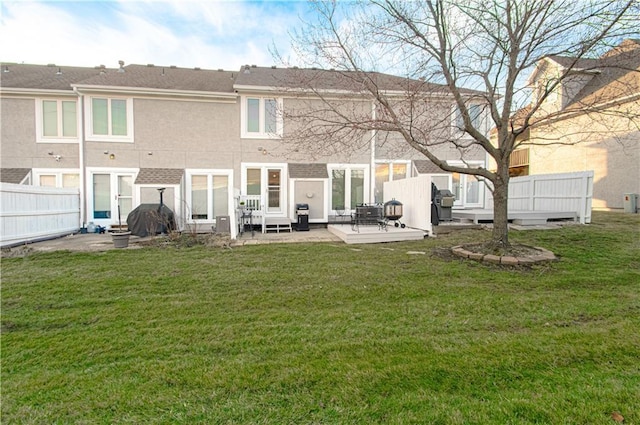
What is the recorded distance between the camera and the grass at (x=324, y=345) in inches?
80.3

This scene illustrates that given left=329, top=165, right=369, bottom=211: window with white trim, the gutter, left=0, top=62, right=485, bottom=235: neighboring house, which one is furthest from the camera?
left=329, top=165, right=369, bottom=211: window with white trim

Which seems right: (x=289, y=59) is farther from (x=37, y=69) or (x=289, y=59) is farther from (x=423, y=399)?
(x=37, y=69)

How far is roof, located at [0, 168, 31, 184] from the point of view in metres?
10.9

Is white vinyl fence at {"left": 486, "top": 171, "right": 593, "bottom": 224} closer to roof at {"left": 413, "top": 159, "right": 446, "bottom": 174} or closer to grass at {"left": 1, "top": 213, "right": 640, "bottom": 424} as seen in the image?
roof at {"left": 413, "top": 159, "right": 446, "bottom": 174}

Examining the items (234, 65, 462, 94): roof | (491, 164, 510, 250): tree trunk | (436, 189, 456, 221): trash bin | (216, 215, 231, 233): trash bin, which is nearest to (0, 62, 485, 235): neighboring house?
(216, 215, 231, 233): trash bin

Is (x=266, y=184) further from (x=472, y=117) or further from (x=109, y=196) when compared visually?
(x=472, y=117)

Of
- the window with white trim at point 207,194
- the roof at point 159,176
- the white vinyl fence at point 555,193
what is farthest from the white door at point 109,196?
the white vinyl fence at point 555,193

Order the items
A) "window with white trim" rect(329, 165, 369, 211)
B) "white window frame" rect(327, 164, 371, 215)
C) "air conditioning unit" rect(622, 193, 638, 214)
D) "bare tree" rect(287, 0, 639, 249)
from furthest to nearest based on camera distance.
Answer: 1. "air conditioning unit" rect(622, 193, 638, 214)
2. "window with white trim" rect(329, 165, 369, 211)
3. "white window frame" rect(327, 164, 371, 215)
4. "bare tree" rect(287, 0, 639, 249)

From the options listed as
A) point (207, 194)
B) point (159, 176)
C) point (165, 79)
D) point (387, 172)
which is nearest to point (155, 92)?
point (165, 79)

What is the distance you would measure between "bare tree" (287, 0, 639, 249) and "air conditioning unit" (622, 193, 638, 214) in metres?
11.0

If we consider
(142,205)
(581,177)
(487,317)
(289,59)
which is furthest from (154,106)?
(581,177)

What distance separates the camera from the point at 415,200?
9750 millimetres

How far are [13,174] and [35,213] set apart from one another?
12.9 ft

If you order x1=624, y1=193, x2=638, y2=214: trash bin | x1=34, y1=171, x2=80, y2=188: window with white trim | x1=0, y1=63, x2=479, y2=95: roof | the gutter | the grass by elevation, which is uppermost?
x1=0, y1=63, x2=479, y2=95: roof
